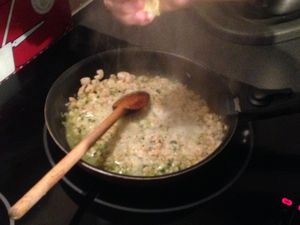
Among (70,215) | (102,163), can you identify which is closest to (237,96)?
(102,163)

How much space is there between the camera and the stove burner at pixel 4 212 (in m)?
0.72

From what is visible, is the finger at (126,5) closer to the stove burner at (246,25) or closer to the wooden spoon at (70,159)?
the wooden spoon at (70,159)

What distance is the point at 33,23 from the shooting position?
1.02m

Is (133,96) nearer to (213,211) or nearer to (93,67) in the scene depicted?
(93,67)

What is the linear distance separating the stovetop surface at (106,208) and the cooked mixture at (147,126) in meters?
0.09

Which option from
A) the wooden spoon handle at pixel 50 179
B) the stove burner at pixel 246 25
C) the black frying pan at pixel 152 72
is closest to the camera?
the wooden spoon handle at pixel 50 179

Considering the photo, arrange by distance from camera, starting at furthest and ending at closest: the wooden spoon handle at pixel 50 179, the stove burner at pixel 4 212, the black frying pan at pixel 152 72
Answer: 1. the black frying pan at pixel 152 72
2. the stove burner at pixel 4 212
3. the wooden spoon handle at pixel 50 179

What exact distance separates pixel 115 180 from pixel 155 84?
39 centimetres

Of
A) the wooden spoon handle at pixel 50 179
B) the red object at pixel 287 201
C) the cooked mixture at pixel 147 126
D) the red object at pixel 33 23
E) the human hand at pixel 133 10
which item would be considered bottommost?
the red object at pixel 287 201

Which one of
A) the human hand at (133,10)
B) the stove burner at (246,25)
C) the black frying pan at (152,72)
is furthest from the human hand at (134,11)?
the stove burner at (246,25)

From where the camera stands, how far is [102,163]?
0.83 m

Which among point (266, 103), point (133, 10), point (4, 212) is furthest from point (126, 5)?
point (4, 212)

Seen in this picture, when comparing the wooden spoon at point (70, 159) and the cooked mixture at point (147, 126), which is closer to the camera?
the wooden spoon at point (70, 159)

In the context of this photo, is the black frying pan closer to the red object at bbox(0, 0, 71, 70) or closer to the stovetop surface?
the stovetop surface
